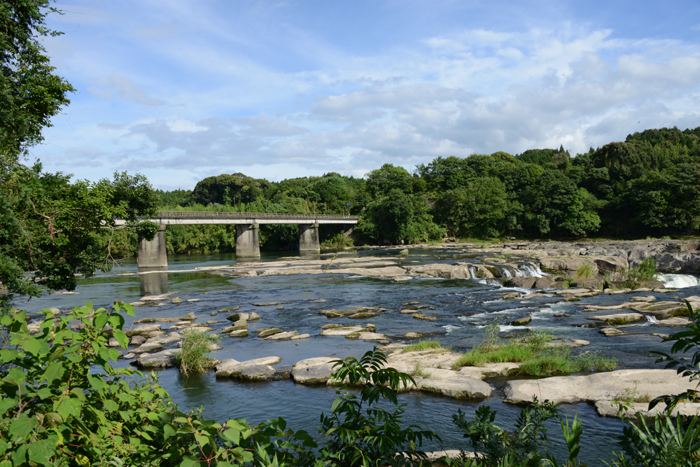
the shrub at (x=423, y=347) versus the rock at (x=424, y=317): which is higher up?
the shrub at (x=423, y=347)

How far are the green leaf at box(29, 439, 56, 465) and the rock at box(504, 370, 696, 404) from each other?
8421mm

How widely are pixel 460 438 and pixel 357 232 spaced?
7865 cm

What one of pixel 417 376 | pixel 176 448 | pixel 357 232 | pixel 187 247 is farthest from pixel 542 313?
pixel 187 247

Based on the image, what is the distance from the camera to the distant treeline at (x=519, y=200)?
62.9 meters

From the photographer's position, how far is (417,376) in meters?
10.3

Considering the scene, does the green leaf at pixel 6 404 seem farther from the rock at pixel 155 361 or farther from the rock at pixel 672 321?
the rock at pixel 672 321

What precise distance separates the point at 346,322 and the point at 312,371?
732cm

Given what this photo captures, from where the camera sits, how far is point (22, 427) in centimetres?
249

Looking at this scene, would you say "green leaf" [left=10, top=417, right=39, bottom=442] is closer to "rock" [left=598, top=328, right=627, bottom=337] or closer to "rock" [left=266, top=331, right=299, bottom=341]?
"rock" [left=266, top=331, right=299, bottom=341]

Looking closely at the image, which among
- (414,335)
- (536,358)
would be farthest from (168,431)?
(414,335)

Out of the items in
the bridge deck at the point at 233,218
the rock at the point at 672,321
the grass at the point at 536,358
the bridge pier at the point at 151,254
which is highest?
the bridge deck at the point at 233,218

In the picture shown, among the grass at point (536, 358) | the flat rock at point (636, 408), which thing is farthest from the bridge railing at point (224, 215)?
the flat rock at point (636, 408)

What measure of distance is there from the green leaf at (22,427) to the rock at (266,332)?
552 inches

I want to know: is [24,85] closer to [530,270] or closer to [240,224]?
[530,270]
